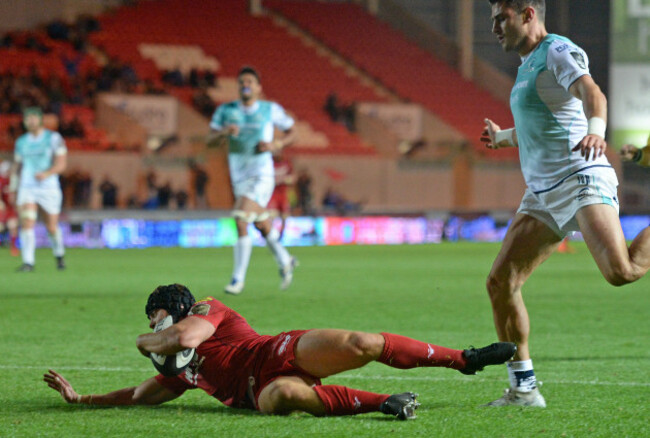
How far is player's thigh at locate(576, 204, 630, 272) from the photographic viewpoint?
194 inches

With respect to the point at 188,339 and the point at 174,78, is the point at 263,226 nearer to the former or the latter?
the point at 188,339

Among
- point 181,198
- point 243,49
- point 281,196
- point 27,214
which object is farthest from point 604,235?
point 243,49

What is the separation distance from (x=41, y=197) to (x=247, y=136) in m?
4.72

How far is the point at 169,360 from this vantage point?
4.78m

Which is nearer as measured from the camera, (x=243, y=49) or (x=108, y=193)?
(x=108, y=193)

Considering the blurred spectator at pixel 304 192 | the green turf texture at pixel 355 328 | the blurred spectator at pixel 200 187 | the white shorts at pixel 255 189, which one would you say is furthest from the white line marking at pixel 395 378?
the blurred spectator at pixel 304 192

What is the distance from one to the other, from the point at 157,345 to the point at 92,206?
22570mm

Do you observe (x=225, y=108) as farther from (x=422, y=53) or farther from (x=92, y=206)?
(x=422, y=53)

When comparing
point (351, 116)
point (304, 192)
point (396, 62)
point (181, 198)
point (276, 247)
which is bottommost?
point (276, 247)

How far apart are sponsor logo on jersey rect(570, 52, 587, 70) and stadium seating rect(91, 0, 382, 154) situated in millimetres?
25874

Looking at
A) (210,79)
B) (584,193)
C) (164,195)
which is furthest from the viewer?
(210,79)

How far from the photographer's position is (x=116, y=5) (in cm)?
3519

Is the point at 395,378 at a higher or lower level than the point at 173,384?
lower

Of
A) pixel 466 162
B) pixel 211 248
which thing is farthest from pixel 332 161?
pixel 211 248
